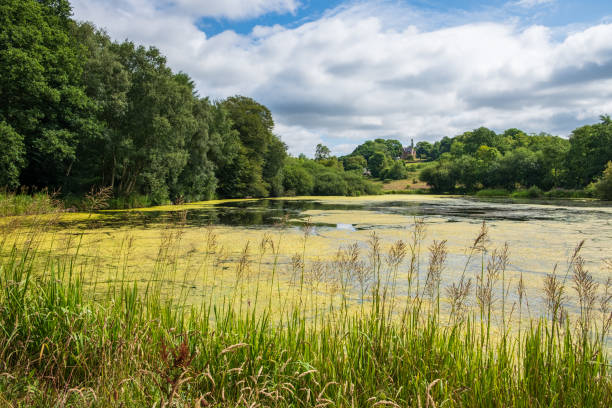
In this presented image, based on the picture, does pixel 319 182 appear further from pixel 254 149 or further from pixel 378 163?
pixel 378 163

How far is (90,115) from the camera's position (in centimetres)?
1625

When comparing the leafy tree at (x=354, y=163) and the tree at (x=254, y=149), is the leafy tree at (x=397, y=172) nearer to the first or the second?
the leafy tree at (x=354, y=163)

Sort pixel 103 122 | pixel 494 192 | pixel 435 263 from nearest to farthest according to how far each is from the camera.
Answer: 1. pixel 435 263
2. pixel 103 122
3. pixel 494 192

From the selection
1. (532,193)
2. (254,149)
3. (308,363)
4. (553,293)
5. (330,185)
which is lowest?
(308,363)

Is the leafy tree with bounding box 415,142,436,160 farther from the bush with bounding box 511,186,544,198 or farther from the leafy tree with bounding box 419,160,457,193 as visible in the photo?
the bush with bounding box 511,186,544,198

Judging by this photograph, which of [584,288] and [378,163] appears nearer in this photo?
[584,288]

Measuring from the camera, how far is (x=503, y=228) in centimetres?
1133

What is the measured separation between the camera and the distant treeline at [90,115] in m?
13.4

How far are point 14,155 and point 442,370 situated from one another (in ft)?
52.5

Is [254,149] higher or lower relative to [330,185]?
higher

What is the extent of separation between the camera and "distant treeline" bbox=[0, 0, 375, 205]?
44.1 feet

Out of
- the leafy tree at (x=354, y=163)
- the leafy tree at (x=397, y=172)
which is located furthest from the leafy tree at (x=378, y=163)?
the leafy tree at (x=397, y=172)

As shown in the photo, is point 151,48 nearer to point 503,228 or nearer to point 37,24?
point 37,24

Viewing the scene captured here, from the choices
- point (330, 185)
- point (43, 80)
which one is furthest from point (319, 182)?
point (43, 80)
